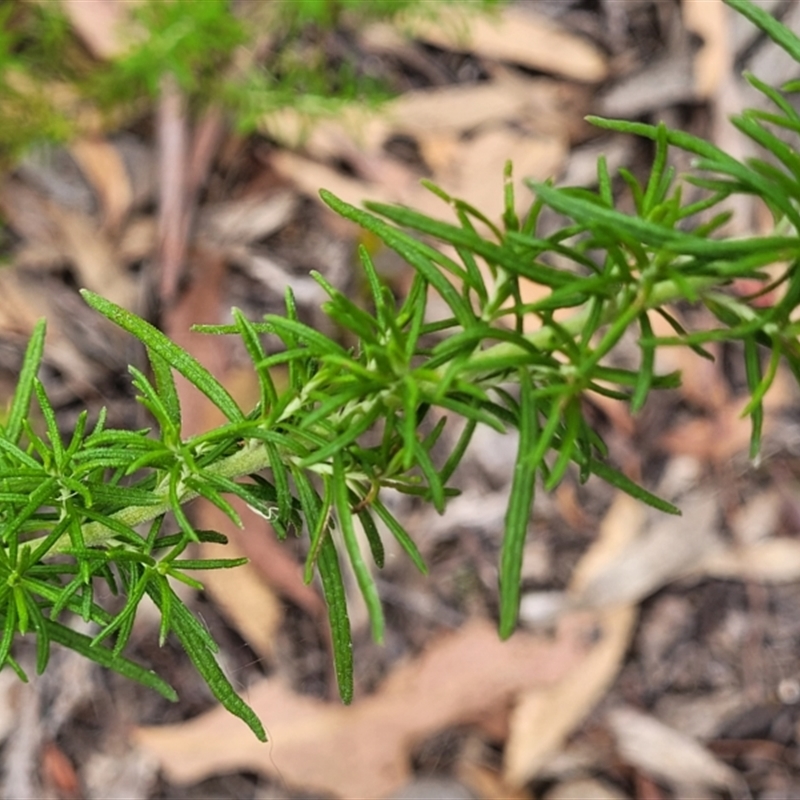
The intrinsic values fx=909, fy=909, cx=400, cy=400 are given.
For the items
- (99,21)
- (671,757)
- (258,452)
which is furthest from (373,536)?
(99,21)

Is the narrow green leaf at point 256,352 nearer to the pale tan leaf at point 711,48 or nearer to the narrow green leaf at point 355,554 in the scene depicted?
the narrow green leaf at point 355,554

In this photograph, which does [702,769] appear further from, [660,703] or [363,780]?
[363,780]

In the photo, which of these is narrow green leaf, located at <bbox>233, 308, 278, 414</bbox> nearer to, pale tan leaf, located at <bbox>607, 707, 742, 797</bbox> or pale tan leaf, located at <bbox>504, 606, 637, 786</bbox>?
pale tan leaf, located at <bbox>504, 606, 637, 786</bbox>

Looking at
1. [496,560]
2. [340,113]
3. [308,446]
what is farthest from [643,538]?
[308,446]

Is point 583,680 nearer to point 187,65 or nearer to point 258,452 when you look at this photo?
point 258,452

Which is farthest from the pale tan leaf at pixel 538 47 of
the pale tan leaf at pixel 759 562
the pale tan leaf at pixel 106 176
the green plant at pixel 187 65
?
the pale tan leaf at pixel 759 562

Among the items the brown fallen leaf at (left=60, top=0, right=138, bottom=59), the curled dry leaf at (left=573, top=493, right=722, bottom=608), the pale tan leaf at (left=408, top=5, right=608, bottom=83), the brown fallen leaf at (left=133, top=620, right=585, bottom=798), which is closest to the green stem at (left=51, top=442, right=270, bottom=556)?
the brown fallen leaf at (left=133, top=620, right=585, bottom=798)
